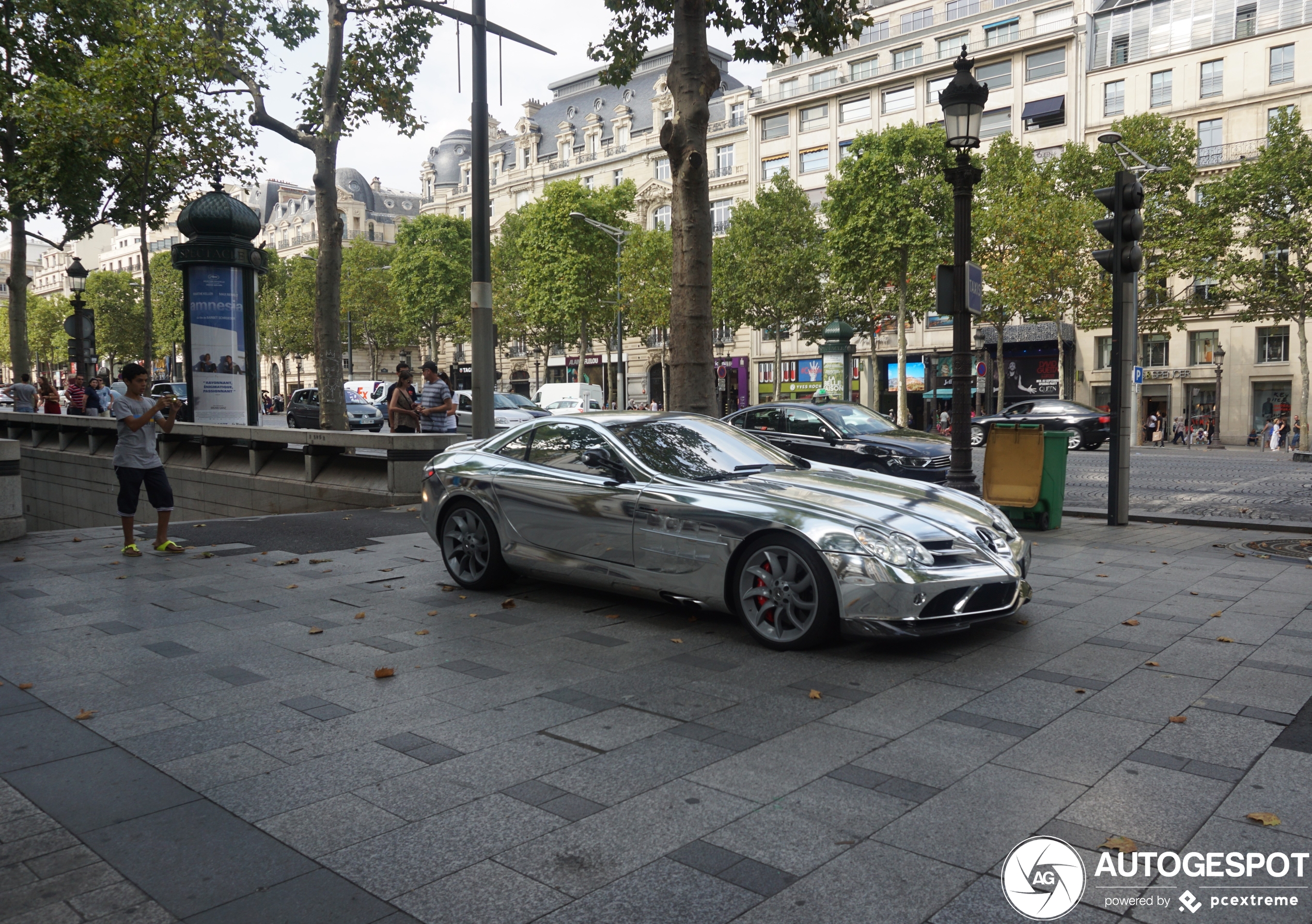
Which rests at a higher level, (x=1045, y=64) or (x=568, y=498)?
(x=1045, y=64)

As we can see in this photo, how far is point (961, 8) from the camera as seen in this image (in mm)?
48750

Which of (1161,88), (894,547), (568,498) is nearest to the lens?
(894,547)

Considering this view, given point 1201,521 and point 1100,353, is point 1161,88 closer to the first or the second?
point 1100,353

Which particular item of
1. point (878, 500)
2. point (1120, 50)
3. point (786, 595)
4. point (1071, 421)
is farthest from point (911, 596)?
point (1120, 50)

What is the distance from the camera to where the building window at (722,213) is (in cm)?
5847

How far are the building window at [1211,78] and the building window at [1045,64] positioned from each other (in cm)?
584

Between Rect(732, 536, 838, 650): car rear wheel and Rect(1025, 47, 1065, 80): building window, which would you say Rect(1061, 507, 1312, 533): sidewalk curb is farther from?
Rect(1025, 47, 1065, 80): building window

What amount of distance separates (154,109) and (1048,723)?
22.4 metres

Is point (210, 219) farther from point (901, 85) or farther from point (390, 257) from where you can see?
point (390, 257)

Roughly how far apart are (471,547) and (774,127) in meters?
52.9

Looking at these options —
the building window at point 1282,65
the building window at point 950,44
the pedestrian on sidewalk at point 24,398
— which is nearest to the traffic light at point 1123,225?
the pedestrian on sidewalk at point 24,398

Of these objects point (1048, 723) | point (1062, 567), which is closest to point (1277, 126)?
point (1062, 567)

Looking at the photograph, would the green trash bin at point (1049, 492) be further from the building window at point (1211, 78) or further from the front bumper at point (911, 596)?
the building window at point (1211, 78)

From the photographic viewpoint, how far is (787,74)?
55.1m
